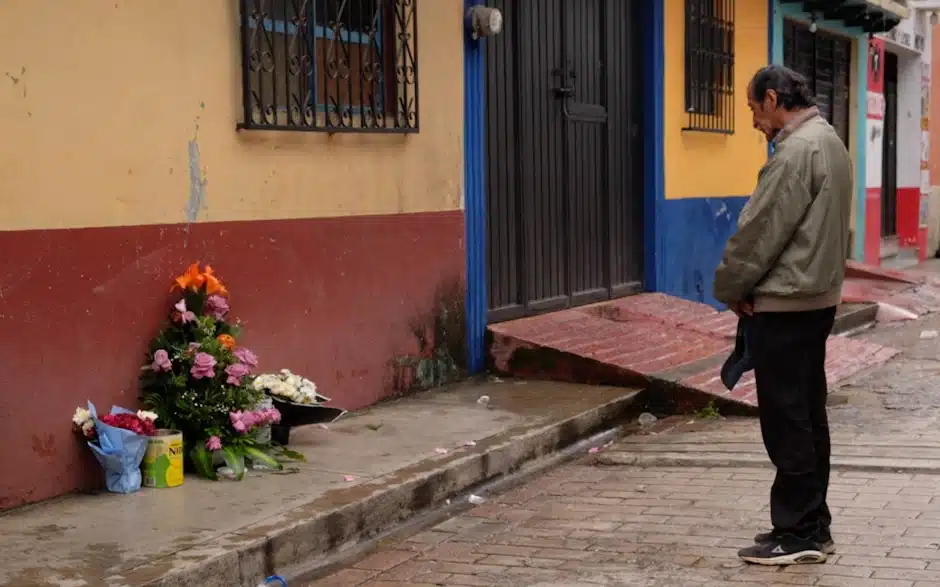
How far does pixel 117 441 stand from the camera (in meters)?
5.52

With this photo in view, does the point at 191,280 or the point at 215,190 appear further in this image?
the point at 215,190

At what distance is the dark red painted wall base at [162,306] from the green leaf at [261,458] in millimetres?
575

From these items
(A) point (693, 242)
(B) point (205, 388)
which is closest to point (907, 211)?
(A) point (693, 242)

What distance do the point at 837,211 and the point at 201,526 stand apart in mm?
2709

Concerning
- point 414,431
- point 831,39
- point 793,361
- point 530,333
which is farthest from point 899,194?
point 793,361

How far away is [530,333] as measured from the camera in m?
8.91

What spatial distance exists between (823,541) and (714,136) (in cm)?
808

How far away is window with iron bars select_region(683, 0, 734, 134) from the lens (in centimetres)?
1191

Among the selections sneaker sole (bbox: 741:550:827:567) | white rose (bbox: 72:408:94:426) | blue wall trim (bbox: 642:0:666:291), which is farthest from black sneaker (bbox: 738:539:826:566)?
blue wall trim (bbox: 642:0:666:291)

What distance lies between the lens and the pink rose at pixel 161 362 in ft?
19.4

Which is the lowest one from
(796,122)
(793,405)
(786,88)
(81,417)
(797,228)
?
(81,417)

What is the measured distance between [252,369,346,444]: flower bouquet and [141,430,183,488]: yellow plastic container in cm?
74

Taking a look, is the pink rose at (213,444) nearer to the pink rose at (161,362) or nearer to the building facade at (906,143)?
the pink rose at (161,362)

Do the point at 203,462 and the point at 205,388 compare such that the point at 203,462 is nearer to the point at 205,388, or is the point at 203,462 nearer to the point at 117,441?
the point at 205,388
